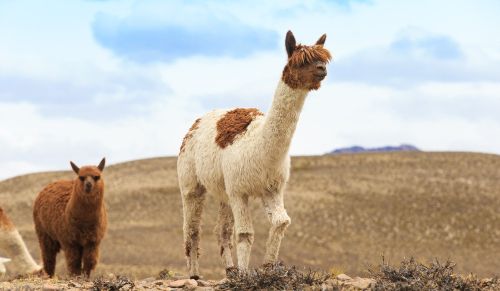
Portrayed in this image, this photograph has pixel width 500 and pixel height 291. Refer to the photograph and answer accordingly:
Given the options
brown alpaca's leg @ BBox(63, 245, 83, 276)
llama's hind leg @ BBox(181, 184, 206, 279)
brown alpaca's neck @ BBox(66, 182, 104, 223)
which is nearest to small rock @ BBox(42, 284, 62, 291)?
llama's hind leg @ BBox(181, 184, 206, 279)

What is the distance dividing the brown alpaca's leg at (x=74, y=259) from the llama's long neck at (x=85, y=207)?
2.28ft

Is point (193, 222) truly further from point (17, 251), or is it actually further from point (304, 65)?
point (17, 251)

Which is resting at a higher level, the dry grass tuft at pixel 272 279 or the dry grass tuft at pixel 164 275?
the dry grass tuft at pixel 272 279

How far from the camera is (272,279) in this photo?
10711 millimetres

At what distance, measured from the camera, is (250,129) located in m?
12.5

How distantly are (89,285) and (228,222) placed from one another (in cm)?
259

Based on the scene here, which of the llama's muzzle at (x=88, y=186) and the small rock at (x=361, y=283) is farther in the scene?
the llama's muzzle at (x=88, y=186)

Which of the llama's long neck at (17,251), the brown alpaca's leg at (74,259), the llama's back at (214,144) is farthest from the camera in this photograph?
the llama's long neck at (17,251)

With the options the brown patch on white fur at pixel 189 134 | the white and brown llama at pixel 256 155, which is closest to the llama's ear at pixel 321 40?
the white and brown llama at pixel 256 155

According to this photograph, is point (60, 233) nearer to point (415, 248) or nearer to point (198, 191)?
point (198, 191)

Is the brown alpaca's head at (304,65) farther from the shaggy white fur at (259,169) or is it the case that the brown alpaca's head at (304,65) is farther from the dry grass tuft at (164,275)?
the dry grass tuft at (164,275)

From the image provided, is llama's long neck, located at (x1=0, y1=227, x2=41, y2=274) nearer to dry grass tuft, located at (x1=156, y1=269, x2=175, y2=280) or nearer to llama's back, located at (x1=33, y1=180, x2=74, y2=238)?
llama's back, located at (x1=33, y1=180, x2=74, y2=238)

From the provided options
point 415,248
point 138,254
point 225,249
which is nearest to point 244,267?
point 225,249

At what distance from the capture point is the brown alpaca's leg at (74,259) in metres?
16.8
